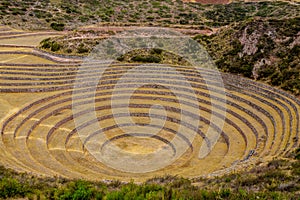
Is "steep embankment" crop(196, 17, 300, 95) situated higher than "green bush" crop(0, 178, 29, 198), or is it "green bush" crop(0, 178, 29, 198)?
"steep embankment" crop(196, 17, 300, 95)

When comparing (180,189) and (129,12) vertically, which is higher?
(129,12)

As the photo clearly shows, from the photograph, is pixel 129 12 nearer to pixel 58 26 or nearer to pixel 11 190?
pixel 58 26

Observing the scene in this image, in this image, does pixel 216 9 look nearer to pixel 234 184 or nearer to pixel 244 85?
pixel 244 85

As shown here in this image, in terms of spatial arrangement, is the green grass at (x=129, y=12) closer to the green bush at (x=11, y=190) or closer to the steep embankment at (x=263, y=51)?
the steep embankment at (x=263, y=51)

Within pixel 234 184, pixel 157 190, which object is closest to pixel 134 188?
pixel 157 190

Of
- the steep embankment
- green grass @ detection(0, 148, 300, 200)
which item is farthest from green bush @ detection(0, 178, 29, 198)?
the steep embankment

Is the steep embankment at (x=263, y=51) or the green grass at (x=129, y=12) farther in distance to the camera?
the green grass at (x=129, y=12)

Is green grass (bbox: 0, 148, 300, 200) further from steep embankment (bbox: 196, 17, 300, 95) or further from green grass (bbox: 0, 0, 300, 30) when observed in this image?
green grass (bbox: 0, 0, 300, 30)

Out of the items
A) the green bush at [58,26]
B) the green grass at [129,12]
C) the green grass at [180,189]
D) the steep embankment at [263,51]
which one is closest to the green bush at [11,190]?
the green grass at [180,189]

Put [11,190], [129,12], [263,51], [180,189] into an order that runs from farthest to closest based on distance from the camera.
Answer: [129,12] < [263,51] < [180,189] < [11,190]

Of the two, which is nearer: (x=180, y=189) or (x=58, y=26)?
(x=180, y=189)

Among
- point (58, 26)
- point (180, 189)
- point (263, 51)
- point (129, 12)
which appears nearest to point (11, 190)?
point (180, 189)
